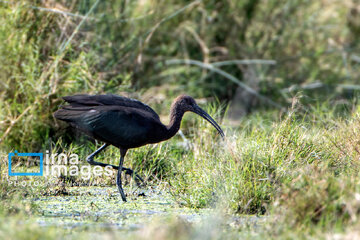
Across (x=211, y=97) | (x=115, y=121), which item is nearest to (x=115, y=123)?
(x=115, y=121)

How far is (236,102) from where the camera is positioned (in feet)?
36.5

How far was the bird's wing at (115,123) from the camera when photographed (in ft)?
19.4

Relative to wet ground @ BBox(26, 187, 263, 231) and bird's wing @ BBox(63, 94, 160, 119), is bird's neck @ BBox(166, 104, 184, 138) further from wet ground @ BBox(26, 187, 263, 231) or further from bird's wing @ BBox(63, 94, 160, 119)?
wet ground @ BBox(26, 187, 263, 231)

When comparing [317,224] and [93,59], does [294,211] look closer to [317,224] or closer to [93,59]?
[317,224]

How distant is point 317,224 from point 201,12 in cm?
766

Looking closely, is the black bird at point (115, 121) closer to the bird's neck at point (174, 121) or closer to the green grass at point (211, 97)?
the bird's neck at point (174, 121)

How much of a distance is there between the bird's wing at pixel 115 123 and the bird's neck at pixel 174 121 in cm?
29

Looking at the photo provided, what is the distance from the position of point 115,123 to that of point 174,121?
2.23 feet

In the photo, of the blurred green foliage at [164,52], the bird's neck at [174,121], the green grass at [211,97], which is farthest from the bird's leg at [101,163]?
the blurred green foliage at [164,52]

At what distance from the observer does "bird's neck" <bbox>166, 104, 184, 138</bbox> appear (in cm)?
615

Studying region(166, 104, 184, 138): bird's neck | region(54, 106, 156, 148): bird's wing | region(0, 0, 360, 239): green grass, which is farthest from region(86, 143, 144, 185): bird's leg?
region(166, 104, 184, 138): bird's neck

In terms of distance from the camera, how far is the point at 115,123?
5.93 m

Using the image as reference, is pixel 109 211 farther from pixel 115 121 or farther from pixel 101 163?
pixel 101 163

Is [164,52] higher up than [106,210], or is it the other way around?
[164,52]
